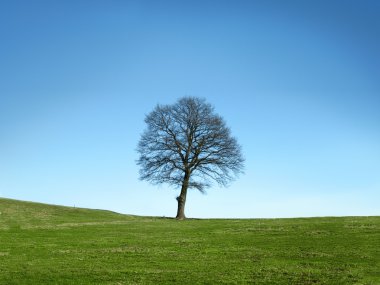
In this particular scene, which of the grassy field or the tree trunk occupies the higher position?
the tree trunk

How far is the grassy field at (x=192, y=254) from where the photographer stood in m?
23.3

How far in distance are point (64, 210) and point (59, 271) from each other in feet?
135

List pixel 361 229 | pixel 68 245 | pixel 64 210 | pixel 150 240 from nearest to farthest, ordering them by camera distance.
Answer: pixel 68 245
pixel 150 240
pixel 361 229
pixel 64 210

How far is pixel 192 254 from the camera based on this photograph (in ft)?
98.0

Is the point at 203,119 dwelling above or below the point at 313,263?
Result: above

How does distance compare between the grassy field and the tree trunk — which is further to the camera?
the tree trunk

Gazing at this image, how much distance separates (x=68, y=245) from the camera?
113ft

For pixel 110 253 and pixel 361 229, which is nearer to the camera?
pixel 110 253

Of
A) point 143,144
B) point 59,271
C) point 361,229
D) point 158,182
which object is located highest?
point 143,144

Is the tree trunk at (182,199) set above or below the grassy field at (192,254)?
above

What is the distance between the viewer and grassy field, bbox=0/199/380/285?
76.3 feet

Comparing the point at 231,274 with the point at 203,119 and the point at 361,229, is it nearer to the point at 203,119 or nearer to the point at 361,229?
the point at 361,229

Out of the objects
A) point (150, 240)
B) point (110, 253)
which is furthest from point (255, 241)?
point (110, 253)

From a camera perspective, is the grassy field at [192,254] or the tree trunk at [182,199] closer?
the grassy field at [192,254]
